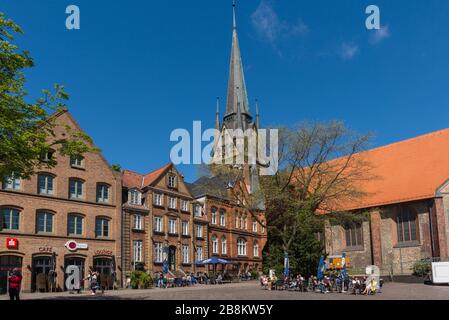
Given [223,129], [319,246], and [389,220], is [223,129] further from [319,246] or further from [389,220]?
[319,246]

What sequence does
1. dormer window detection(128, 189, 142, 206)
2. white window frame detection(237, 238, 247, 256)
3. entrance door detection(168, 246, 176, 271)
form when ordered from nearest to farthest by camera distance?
dormer window detection(128, 189, 142, 206), entrance door detection(168, 246, 176, 271), white window frame detection(237, 238, 247, 256)

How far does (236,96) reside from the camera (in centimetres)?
7294

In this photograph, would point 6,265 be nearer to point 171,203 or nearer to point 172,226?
point 172,226

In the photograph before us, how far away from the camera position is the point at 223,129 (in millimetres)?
71875

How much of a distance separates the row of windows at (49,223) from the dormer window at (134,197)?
3146 mm

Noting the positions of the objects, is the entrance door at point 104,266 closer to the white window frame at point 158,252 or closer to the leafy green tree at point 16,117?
the white window frame at point 158,252

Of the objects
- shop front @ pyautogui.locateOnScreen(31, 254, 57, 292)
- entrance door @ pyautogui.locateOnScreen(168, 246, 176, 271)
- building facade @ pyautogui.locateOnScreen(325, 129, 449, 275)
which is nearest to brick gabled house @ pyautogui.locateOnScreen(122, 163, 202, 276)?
entrance door @ pyautogui.locateOnScreen(168, 246, 176, 271)

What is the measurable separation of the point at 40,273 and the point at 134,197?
10767 millimetres

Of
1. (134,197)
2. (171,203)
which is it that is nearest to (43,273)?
(134,197)

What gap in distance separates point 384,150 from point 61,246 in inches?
1356

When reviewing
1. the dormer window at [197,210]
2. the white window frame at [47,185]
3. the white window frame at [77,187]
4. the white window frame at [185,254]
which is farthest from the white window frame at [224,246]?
the white window frame at [47,185]

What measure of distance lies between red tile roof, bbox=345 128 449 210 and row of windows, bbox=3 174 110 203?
23.7 metres

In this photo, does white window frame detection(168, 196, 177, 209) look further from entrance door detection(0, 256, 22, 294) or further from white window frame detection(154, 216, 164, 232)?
entrance door detection(0, 256, 22, 294)

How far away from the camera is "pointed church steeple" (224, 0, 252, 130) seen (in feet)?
235
